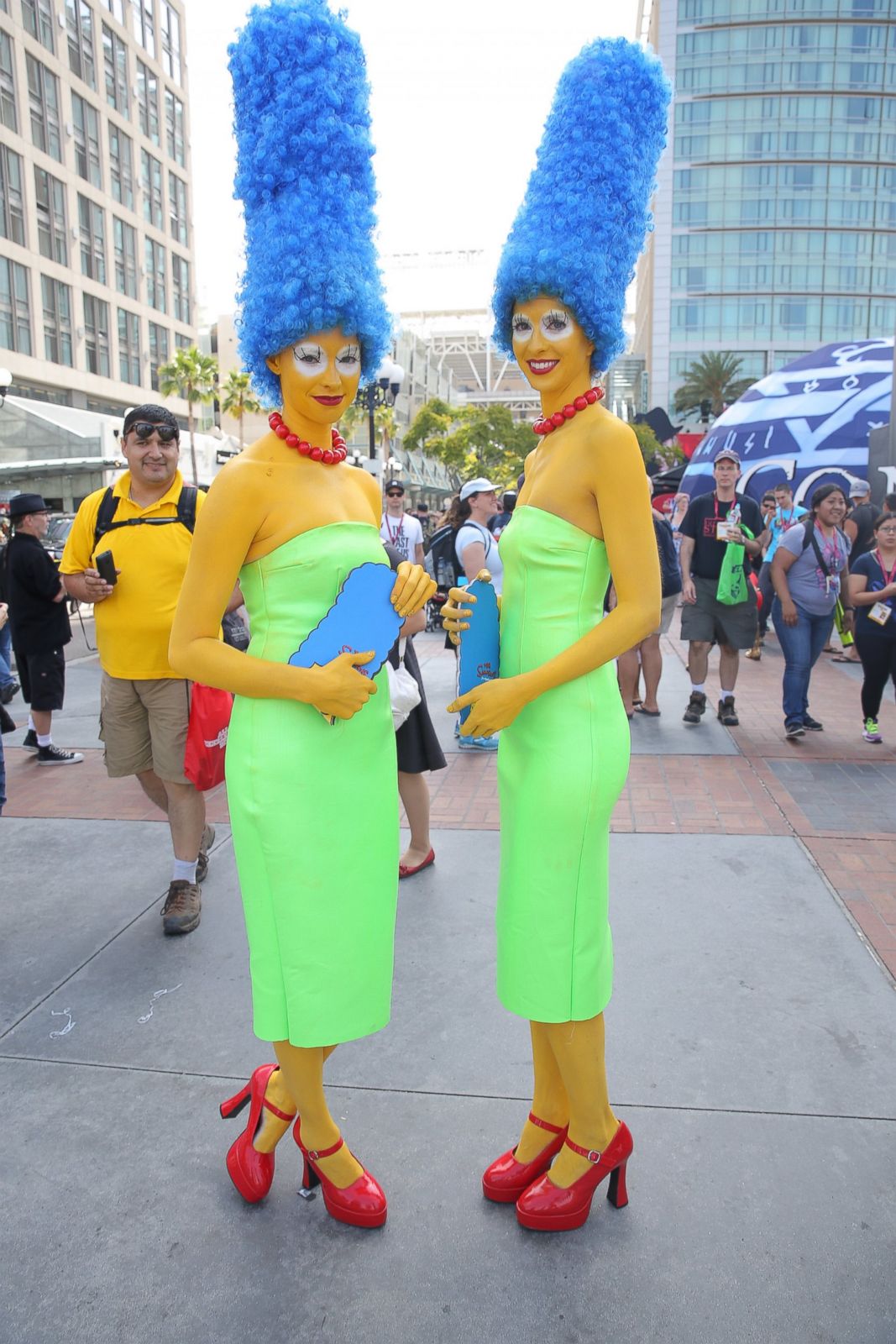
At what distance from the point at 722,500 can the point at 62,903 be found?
17.1ft

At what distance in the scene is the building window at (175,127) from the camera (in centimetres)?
4500

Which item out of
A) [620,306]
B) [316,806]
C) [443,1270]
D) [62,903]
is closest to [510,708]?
[316,806]

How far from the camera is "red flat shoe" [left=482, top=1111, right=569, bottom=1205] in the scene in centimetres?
214

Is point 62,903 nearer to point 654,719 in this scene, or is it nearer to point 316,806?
point 316,806

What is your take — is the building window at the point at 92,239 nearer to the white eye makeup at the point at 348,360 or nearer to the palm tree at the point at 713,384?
the palm tree at the point at 713,384

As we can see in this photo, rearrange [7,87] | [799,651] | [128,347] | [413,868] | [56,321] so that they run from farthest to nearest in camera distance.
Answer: [128,347] → [56,321] → [7,87] → [799,651] → [413,868]

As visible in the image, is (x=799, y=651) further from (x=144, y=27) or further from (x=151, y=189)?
(x=144, y=27)

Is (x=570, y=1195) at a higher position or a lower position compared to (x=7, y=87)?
lower

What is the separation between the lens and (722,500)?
681 cm

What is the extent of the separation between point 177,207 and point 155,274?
4679mm

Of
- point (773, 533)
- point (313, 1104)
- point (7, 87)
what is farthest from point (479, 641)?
point (7, 87)

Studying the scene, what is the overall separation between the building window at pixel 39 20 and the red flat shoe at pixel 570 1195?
4251 cm

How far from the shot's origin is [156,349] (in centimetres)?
4434

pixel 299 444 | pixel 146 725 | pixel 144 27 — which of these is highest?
pixel 144 27
